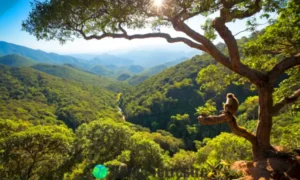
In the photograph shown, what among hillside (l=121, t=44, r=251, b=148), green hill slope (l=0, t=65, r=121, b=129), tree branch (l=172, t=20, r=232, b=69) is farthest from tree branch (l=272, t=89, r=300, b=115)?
green hill slope (l=0, t=65, r=121, b=129)

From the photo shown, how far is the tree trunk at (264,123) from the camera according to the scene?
28.5ft

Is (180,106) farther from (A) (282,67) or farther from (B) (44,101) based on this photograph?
(A) (282,67)

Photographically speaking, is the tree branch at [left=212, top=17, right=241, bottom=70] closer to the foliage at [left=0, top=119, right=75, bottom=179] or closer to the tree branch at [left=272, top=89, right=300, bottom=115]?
the tree branch at [left=272, top=89, right=300, bottom=115]

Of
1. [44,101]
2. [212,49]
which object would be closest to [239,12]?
[212,49]

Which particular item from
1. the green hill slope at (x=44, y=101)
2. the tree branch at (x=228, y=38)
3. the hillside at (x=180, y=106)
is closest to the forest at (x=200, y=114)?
the tree branch at (x=228, y=38)

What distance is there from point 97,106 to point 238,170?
411 ft

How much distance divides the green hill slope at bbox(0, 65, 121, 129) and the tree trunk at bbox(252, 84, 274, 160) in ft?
277

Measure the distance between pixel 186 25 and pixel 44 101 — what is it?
12616 cm

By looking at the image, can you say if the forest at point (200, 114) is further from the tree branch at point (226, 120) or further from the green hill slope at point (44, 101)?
the green hill slope at point (44, 101)

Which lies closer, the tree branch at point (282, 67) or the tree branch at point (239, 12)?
the tree branch at point (239, 12)

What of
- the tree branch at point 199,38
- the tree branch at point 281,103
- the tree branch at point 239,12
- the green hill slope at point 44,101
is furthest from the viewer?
the green hill slope at point 44,101

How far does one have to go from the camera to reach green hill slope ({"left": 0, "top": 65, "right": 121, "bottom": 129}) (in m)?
94.4

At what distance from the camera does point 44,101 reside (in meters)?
122

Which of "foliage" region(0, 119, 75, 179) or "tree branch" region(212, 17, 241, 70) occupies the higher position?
"tree branch" region(212, 17, 241, 70)
